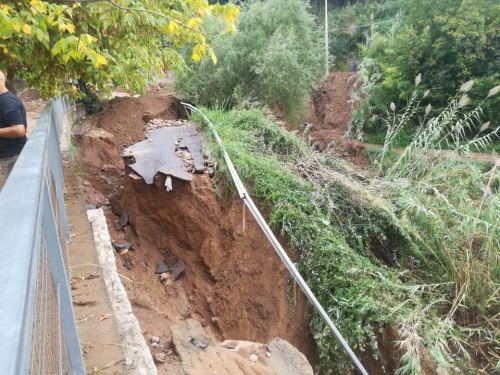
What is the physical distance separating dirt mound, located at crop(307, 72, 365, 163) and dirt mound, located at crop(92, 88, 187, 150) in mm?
4863

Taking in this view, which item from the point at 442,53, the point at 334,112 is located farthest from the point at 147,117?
the point at 442,53

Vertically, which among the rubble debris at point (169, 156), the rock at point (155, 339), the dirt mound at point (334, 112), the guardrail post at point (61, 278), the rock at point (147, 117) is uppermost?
the guardrail post at point (61, 278)

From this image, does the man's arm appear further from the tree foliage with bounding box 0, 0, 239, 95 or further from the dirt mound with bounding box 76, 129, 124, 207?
the dirt mound with bounding box 76, 129, 124, 207

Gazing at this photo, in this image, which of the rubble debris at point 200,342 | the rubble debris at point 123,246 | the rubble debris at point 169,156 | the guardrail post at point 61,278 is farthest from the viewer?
the rubble debris at point 169,156

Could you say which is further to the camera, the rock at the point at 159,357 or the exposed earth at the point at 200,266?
the exposed earth at the point at 200,266

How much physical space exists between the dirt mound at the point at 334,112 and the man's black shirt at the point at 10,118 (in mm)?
9314

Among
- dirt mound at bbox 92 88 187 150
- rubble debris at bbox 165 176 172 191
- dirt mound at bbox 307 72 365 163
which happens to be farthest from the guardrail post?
dirt mound at bbox 307 72 365 163

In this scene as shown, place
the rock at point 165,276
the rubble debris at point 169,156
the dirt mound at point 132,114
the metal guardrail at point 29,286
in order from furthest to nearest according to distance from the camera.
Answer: the dirt mound at point 132,114
the rubble debris at point 169,156
the rock at point 165,276
the metal guardrail at point 29,286

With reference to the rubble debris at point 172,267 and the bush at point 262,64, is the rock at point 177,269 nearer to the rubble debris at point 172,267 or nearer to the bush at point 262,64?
the rubble debris at point 172,267

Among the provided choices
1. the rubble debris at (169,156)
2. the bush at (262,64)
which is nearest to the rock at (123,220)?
the rubble debris at (169,156)

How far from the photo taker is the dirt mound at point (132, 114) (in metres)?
9.17

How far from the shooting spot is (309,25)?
1288 centimetres

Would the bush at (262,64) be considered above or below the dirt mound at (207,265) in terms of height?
above

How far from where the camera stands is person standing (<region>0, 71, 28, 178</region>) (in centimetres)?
310
